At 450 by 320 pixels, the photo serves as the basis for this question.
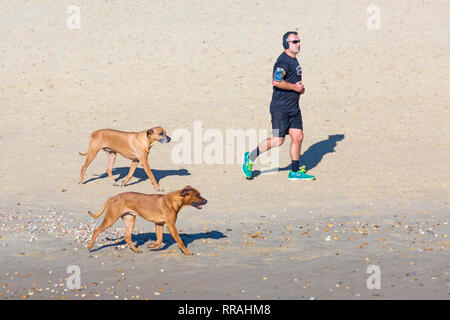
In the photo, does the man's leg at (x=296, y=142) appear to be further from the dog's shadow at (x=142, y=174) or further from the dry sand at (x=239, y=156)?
the dog's shadow at (x=142, y=174)

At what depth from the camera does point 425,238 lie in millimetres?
9188

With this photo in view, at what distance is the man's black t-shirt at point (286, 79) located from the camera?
12570 mm

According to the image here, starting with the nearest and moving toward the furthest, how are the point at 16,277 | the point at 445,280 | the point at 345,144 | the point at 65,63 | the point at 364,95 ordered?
the point at 445,280 → the point at 16,277 → the point at 345,144 → the point at 364,95 → the point at 65,63

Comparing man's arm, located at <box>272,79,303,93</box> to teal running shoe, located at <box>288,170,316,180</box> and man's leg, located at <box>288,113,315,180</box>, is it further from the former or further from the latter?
teal running shoe, located at <box>288,170,316,180</box>

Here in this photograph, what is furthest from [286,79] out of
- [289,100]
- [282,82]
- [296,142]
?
[296,142]

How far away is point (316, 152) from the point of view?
15.3 metres

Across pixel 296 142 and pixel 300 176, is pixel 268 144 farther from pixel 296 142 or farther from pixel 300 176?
pixel 300 176

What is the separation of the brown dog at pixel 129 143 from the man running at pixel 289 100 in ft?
6.44

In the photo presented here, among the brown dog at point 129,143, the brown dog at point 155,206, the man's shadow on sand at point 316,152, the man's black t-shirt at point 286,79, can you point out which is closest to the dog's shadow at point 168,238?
the brown dog at point 155,206

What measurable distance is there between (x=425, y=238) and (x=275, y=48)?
1476 cm

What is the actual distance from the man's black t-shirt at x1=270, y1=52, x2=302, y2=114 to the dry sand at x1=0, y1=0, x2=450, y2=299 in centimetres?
136

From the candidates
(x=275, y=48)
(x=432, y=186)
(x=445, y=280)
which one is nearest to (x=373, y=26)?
(x=275, y=48)

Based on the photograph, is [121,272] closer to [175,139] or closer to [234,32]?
[175,139]

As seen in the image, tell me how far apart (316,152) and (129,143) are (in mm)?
4222
